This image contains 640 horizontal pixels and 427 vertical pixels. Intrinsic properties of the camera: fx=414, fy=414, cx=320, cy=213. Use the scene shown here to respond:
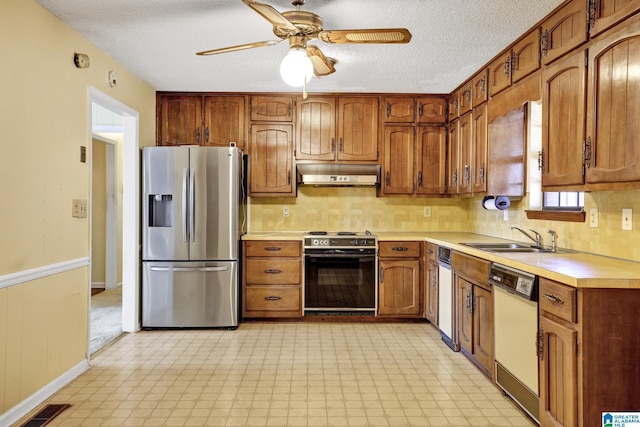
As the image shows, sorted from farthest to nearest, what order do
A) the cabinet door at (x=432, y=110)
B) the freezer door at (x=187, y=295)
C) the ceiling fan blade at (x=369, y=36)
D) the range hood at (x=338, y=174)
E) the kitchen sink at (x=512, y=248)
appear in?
1. the cabinet door at (x=432, y=110)
2. the range hood at (x=338, y=174)
3. the freezer door at (x=187, y=295)
4. the kitchen sink at (x=512, y=248)
5. the ceiling fan blade at (x=369, y=36)

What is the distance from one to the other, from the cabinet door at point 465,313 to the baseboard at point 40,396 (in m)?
2.74

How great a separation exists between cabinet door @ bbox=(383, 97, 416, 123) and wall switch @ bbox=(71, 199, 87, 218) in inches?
115

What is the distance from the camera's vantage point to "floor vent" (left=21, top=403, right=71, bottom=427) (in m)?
2.18

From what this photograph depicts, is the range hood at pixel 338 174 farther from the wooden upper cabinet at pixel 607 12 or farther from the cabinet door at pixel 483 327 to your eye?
the wooden upper cabinet at pixel 607 12

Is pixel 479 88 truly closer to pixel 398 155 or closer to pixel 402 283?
pixel 398 155

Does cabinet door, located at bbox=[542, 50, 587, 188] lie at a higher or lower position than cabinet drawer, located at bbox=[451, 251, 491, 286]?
higher

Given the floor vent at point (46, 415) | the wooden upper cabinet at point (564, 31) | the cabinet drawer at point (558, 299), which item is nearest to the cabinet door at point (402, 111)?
the wooden upper cabinet at point (564, 31)

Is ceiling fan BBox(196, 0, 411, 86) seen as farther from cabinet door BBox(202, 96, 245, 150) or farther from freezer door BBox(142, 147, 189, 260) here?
cabinet door BBox(202, 96, 245, 150)

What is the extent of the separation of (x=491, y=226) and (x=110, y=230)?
15.8 ft

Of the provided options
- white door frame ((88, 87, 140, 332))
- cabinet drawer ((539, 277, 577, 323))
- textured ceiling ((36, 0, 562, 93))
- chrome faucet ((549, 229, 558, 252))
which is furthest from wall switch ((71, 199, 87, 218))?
chrome faucet ((549, 229, 558, 252))

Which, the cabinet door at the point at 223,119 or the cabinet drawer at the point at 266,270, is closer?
the cabinet drawer at the point at 266,270

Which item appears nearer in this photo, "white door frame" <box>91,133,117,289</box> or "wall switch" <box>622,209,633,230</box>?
"wall switch" <box>622,209,633,230</box>

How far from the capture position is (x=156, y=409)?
2.36 m

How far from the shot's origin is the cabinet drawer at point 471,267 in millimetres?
2701
